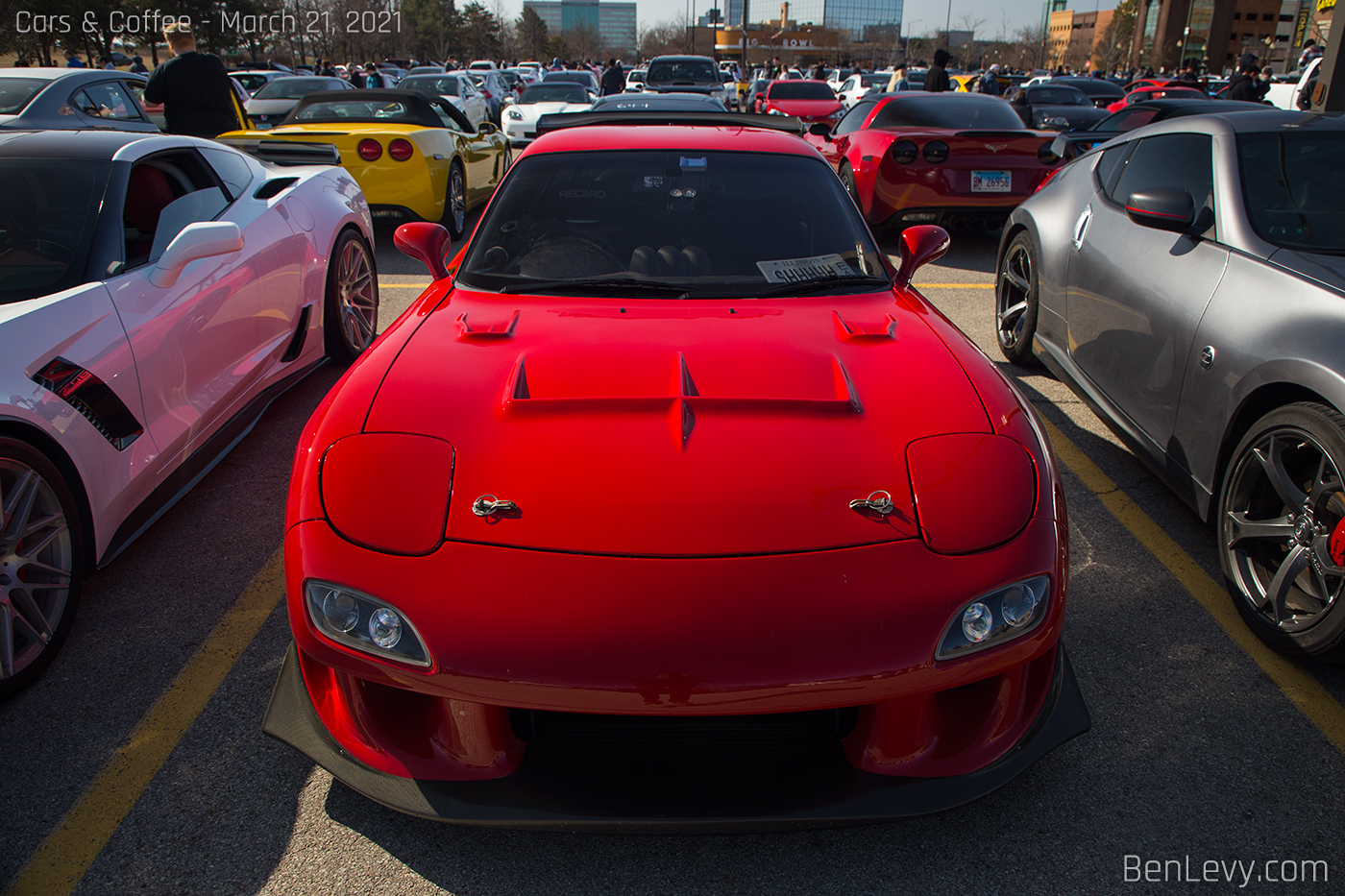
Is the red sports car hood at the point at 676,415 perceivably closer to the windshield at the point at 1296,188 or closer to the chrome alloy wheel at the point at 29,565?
the chrome alloy wheel at the point at 29,565

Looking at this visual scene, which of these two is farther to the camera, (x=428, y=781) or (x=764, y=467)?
(x=764, y=467)

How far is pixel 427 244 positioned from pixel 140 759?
1691 mm

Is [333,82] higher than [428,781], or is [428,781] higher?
[333,82]

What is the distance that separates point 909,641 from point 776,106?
53.0 ft

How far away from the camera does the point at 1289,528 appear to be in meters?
2.50

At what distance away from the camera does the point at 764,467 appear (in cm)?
184

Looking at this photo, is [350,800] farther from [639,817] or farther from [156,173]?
[156,173]

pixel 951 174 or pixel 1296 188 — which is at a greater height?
pixel 1296 188

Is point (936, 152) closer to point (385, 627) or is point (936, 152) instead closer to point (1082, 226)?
point (1082, 226)

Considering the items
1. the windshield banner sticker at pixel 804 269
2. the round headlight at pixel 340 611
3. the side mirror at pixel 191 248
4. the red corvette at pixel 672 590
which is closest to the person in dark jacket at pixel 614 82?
the side mirror at pixel 191 248

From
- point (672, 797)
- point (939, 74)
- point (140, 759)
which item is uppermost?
point (939, 74)

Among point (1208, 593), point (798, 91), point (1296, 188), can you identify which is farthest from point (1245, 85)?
point (1208, 593)

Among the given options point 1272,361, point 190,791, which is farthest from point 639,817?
point 1272,361

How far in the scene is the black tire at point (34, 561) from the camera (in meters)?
2.29
